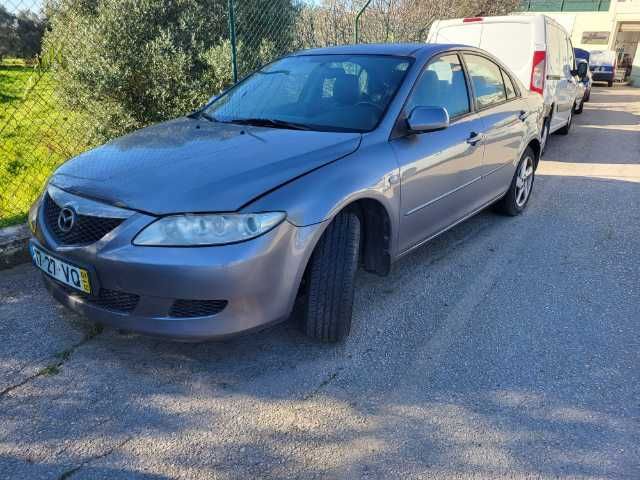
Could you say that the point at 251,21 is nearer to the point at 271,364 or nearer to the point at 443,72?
the point at 443,72

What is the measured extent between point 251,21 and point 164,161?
5359mm

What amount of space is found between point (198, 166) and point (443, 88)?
6.51 feet

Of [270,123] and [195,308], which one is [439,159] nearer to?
[270,123]

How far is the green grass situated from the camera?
5.21 meters

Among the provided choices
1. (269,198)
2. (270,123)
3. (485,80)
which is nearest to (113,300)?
(269,198)

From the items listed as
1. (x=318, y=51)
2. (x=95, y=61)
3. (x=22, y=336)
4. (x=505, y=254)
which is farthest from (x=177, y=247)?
(x=95, y=61)

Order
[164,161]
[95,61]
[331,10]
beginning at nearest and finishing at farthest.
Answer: [164,161] < [95,61] < [331,10]

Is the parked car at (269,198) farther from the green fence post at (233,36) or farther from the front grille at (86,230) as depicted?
the green fence post at (233,36)

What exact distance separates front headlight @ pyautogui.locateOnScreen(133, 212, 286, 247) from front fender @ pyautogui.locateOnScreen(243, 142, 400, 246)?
10cm

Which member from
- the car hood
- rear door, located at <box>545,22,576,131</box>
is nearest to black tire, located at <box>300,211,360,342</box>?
the car hood

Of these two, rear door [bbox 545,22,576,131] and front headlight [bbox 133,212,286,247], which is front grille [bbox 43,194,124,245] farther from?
rear door [bbox 545,22,576,131]

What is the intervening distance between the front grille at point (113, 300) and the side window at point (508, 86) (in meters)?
3.78

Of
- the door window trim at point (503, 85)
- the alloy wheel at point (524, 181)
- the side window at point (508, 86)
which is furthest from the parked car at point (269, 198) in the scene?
the alloy wheel at point (524, 181)

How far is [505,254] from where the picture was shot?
4.07 meters
